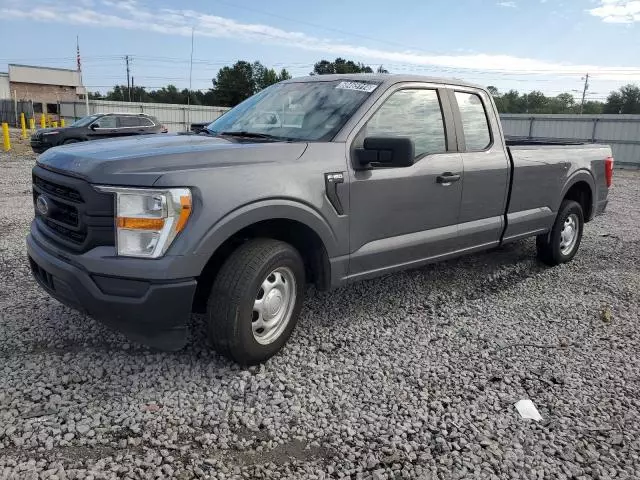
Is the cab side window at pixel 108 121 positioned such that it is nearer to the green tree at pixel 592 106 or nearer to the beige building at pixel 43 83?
the beige building at pixel 43 83

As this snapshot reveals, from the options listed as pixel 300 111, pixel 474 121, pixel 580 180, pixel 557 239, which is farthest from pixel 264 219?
pixel 580 180

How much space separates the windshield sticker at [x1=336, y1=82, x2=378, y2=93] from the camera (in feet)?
13.1

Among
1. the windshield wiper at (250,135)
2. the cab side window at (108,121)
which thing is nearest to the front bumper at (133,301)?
the windshield wiper at (250,135)

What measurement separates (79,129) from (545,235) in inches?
651

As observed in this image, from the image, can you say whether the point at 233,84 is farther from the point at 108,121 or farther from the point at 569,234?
the point at 569,234

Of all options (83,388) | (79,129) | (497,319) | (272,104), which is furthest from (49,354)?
(79,129)

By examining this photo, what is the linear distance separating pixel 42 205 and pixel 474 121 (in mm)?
3537

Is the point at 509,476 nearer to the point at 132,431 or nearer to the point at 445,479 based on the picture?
the point at 445,479

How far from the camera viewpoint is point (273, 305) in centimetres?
335

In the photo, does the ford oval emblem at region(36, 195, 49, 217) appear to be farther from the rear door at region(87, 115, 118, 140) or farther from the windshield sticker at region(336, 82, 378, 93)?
the rear door at region(87, 115, 118, 140)

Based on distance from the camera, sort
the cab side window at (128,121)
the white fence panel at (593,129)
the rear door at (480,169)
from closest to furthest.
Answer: the rear door at (480,169) < the cab side window at (128,121) < the white fence panel at (593,129)

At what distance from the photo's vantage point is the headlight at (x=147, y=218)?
276 centimetres

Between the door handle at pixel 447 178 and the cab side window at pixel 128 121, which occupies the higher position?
the door handle at pixel 447 178

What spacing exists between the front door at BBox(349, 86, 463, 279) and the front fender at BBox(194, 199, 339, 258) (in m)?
0.25
